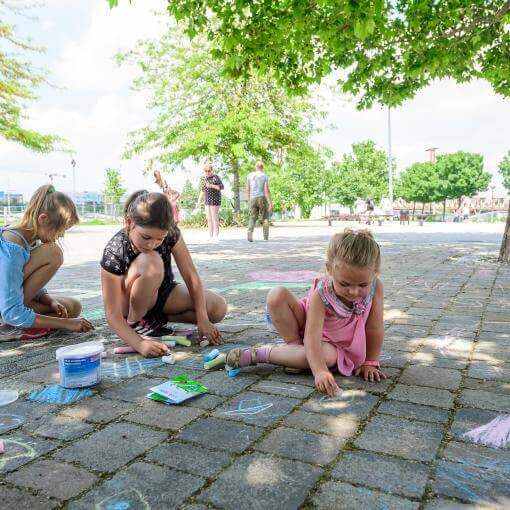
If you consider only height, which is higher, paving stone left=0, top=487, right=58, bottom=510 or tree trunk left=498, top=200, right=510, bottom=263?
tree trunk left=498, top=200, right=510, bottom=263

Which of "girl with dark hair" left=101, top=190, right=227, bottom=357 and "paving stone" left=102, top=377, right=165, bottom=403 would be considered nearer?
"paving stone" left=102, top=377, right=165, bottom=403

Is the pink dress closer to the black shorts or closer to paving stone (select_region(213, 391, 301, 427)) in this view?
paving stone (select_region(213, 391, 301, 427))

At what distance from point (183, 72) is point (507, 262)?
16.5 metres

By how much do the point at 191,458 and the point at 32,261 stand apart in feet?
7.19

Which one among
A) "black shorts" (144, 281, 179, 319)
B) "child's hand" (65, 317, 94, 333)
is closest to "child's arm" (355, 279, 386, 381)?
"black shorts" (144, 281, 179, 319)

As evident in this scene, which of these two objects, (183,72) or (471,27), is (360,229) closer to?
(471,27)

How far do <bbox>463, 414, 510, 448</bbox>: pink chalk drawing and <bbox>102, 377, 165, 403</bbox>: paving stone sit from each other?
1462 mm

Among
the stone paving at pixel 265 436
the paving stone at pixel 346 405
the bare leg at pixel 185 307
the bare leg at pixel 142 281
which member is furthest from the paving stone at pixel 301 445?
the bare leg at pixel 185 307

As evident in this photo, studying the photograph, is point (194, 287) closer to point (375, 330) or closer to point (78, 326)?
point (78, 326)

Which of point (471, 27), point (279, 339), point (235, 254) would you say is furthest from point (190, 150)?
point (279, 339)

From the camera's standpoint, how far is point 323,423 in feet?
6.75

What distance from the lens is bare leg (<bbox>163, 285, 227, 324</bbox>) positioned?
11.6 feet

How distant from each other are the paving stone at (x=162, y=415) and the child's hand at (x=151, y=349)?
64cm

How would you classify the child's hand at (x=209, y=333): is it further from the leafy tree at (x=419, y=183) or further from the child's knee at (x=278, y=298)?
the leafy tree at (x=419, y=183)
